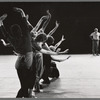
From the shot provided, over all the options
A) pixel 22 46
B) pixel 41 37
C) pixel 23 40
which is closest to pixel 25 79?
pixel 22 46

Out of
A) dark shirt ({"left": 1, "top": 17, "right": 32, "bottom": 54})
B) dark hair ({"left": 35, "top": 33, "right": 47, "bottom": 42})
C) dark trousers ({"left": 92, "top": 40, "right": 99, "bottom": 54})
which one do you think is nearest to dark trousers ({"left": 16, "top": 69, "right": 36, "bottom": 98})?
dark shirt ({"left": 1, "top": 17, "right": 32, "bottom": 54})

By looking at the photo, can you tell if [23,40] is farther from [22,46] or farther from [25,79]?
[25,79]

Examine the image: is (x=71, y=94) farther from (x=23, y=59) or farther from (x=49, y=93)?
(x=23, y=59)

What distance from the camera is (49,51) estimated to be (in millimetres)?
6430

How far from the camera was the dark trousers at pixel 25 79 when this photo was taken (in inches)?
225

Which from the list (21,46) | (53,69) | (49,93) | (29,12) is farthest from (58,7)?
(21,46)

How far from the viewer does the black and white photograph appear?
223 inches

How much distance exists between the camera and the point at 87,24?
57.3 ft

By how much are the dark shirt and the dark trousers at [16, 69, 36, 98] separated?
15.2 inches

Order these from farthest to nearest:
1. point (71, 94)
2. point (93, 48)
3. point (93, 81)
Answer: point (93, 48)
point (93, 81)
point (71, 94)

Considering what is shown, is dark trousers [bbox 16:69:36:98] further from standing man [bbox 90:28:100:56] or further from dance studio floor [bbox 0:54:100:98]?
standing man [bbox 90:28:100:56]

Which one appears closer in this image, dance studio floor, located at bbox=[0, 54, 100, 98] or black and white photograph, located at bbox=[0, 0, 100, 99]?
black and white photograph, located at bbox=[0, 0, 100, 99]

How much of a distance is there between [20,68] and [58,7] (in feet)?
39.2

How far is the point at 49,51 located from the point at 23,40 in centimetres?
98
